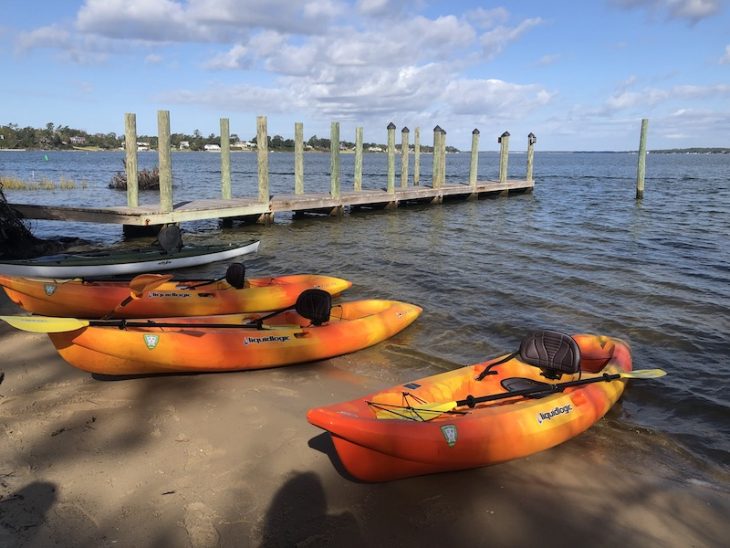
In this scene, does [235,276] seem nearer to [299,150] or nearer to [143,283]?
[143,283]

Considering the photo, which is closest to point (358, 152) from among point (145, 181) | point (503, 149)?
point (503, 149)

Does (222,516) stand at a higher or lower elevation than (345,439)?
lower

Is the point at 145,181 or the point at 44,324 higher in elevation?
the point at 145,181

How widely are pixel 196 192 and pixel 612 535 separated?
32.9 meters

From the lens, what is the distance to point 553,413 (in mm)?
5102

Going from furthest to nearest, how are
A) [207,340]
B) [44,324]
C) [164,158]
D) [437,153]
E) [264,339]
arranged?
1. [437,153]
2. [164,158]
3. [264,339]
4. [207,340]
5. [44,324]

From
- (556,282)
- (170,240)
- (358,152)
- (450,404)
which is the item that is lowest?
(556,282)

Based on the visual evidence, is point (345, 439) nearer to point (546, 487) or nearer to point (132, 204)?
point (546, 487)

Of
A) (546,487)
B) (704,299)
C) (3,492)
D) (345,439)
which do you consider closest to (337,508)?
(345,439)

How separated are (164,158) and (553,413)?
41.8 ft

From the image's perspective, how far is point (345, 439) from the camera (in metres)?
4.07

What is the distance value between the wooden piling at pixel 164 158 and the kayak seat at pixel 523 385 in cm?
1147

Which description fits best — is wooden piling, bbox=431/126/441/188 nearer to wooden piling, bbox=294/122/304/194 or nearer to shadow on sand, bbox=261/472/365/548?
wooden piling, bbox=294/122/304/194

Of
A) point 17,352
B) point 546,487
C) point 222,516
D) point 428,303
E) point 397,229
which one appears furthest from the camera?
point 397,229
